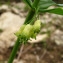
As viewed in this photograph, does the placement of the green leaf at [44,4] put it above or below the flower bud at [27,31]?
above

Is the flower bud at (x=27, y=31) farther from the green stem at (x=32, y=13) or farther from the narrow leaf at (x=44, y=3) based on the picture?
the narrow leaf at (x=44, y=3)

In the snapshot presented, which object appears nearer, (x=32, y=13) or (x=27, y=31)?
(x=27, y=31)

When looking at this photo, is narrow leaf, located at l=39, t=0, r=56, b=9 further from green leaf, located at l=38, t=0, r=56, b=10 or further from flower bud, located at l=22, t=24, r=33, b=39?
flower bud, located at l=22, t=24, r=33, b=39

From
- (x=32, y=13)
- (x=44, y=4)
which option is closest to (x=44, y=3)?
(x=44, y=4)

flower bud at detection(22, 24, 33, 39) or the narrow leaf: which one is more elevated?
the narrow leaf

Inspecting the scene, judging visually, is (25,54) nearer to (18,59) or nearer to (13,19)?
(18,59)

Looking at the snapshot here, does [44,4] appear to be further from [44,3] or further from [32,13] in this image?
[32,13]

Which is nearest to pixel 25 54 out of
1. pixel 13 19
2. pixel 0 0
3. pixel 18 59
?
pixel 18 59

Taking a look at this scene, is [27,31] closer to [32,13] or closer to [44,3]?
[32,13]

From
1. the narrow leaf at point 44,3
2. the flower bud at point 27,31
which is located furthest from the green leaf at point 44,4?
the flower bud at point 27,31

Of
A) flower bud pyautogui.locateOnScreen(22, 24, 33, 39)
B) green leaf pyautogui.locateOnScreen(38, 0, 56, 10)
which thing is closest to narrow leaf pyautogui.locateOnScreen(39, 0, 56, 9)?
green leaf pyautogui.locateOnScreen(38, 0, 56, 10)

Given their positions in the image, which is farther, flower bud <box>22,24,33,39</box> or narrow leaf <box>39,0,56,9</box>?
narrow leaf <box>39,0,56,9</box>
